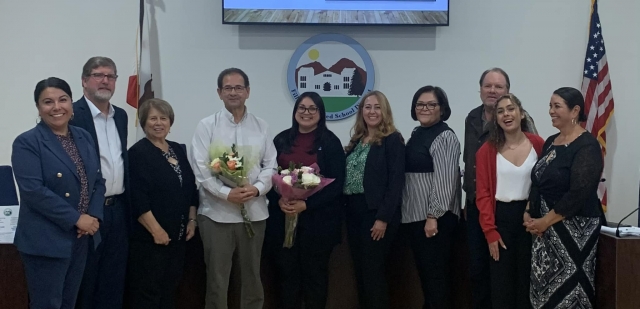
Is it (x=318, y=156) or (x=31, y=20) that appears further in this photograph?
(x=31, y=20)

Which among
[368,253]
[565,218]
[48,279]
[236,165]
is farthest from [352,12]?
[48,279]

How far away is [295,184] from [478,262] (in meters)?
1.14

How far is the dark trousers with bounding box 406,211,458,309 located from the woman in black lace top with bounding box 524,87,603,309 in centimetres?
48

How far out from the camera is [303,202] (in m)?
3.05

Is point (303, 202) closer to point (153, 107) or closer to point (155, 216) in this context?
point (155, 216)

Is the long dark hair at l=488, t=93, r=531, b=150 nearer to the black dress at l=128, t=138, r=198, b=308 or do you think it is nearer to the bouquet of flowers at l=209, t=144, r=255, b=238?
the bouquet of flowers at l=209, t=144, r=255, b=238

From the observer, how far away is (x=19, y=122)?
4520mm

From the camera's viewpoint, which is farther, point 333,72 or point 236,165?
point 333,72

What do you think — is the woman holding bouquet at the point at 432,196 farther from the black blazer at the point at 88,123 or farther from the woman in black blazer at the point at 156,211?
the black blazer at the point at 88,123

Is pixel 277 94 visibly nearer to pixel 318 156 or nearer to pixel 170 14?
pixel 170 14

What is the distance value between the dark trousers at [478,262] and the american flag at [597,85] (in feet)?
6.42

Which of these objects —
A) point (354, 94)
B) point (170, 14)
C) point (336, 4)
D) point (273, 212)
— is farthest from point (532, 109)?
point (170, 14)

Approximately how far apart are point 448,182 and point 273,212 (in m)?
1.05

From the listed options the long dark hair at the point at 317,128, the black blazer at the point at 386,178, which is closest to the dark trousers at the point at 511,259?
the black blazer at the point at 386,178
